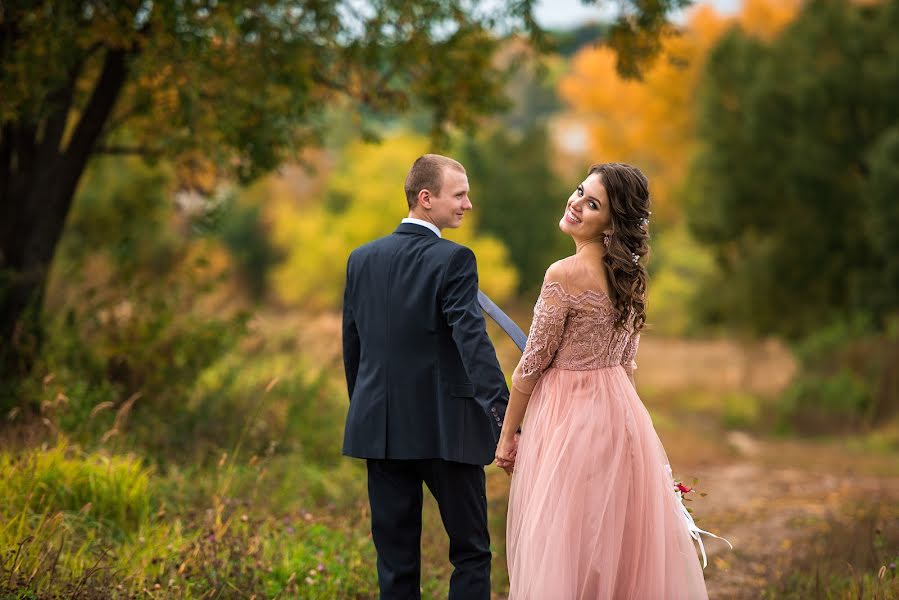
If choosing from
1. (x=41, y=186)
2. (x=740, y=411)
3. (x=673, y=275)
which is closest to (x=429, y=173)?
(x=41, y=186)

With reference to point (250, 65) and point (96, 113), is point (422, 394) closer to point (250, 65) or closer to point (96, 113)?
point (250, 65)

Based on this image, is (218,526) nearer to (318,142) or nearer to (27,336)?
(27,336)

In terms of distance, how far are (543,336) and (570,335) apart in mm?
116

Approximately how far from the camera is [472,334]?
417 cm

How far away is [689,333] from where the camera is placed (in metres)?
40.1

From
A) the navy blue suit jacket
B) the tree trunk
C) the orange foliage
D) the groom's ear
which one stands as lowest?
the navy blue suit jacket

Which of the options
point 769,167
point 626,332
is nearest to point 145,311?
point 626,332

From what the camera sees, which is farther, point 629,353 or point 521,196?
point 521,196

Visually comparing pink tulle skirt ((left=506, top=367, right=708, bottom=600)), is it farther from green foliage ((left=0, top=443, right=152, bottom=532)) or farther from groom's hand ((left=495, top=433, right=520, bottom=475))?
green foliage ((left=0, top=443, right=152, bottom=532))

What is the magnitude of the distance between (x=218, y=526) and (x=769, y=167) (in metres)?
19.3

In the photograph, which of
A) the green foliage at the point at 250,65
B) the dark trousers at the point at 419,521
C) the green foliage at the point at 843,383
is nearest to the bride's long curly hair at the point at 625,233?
the dark trousers at the point at 419,521

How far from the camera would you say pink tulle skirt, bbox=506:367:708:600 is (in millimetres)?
4145

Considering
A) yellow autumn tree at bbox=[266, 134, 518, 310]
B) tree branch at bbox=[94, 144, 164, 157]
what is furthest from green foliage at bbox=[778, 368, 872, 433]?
yellow autumn tree at bbox=[266, 134, 518, 310]

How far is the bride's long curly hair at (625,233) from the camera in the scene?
423cm
